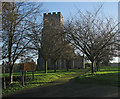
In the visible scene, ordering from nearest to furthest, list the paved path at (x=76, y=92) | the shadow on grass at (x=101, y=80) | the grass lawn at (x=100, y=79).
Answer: the paved path at (x=76, y=92) < the shadow on grass at (x=101, y=80) < the grass lawn at (x=100, y=79)

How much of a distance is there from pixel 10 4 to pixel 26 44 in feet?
14.1

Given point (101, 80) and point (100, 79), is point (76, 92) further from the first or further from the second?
point (100, 79)

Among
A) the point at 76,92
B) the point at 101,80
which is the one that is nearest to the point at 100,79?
the point at 101,80

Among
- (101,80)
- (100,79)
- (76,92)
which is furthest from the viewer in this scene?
(100,79)

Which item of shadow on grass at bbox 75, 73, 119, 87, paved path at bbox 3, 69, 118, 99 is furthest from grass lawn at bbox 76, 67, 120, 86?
paved path at bbox 3, 69, 118, 99

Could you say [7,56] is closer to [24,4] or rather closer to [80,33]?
[24,4]

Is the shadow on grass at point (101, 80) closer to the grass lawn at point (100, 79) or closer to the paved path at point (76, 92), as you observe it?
the grass lawn at point (100, 79)

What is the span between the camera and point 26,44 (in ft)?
49.6

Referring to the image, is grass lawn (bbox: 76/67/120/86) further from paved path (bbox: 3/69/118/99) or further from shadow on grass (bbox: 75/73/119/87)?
paved path (bbox: 3/69/118/99)

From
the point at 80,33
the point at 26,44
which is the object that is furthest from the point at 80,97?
the point at 80,33

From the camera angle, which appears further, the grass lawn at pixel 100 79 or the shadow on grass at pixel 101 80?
the grass lawn at pixel 100 79

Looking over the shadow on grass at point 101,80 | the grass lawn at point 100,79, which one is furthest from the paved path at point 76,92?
the grass lawn at point 100,79

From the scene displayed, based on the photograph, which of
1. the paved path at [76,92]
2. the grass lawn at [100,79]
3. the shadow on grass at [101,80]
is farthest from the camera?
the grass lawn at [100,79]

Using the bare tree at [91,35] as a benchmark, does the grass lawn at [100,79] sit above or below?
below
